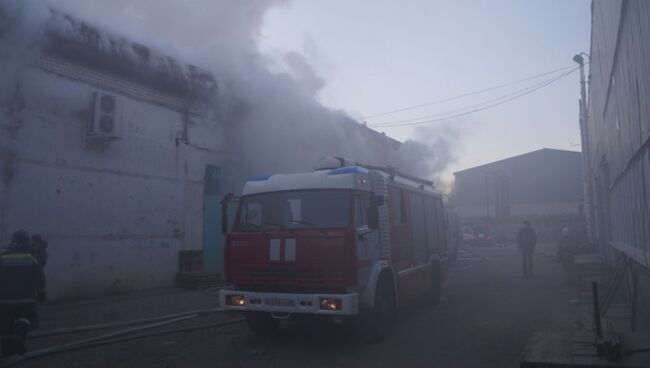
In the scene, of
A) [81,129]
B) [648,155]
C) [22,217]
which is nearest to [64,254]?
[22,217]

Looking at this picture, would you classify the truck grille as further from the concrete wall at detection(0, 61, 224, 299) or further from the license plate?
the concrete wall at detection(0, 61, 224, 299)

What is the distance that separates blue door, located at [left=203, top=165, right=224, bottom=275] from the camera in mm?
15812

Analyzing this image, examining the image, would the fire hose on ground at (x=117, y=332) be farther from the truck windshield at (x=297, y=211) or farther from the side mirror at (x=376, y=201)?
Result: the side mirror at (x=376, y=201)

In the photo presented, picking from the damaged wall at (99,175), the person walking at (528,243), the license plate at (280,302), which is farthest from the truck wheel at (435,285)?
the damaged wall at (99,175)

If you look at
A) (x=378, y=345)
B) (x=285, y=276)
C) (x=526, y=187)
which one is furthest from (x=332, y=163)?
(x=526, y=187)

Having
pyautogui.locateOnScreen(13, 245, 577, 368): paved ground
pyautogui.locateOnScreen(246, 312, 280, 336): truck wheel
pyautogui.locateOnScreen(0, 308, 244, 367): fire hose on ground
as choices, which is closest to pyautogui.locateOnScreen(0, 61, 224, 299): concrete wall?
pyautogui.locateOnScreen(0, 308, 244, 367): fire hose on ground

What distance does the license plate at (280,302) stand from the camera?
23.6ft

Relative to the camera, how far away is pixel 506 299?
11.9 metres

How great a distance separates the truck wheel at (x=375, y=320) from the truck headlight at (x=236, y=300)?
1.64 meters

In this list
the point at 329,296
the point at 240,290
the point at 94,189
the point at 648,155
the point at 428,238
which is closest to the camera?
→ the point at 648,155

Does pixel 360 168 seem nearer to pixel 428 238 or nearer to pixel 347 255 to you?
pixel 347 255

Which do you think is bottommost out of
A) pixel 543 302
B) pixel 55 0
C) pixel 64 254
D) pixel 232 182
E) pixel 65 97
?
pixel 543 302

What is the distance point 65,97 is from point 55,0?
2.18m

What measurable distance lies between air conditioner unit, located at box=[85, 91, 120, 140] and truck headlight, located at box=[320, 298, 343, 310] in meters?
7.59
